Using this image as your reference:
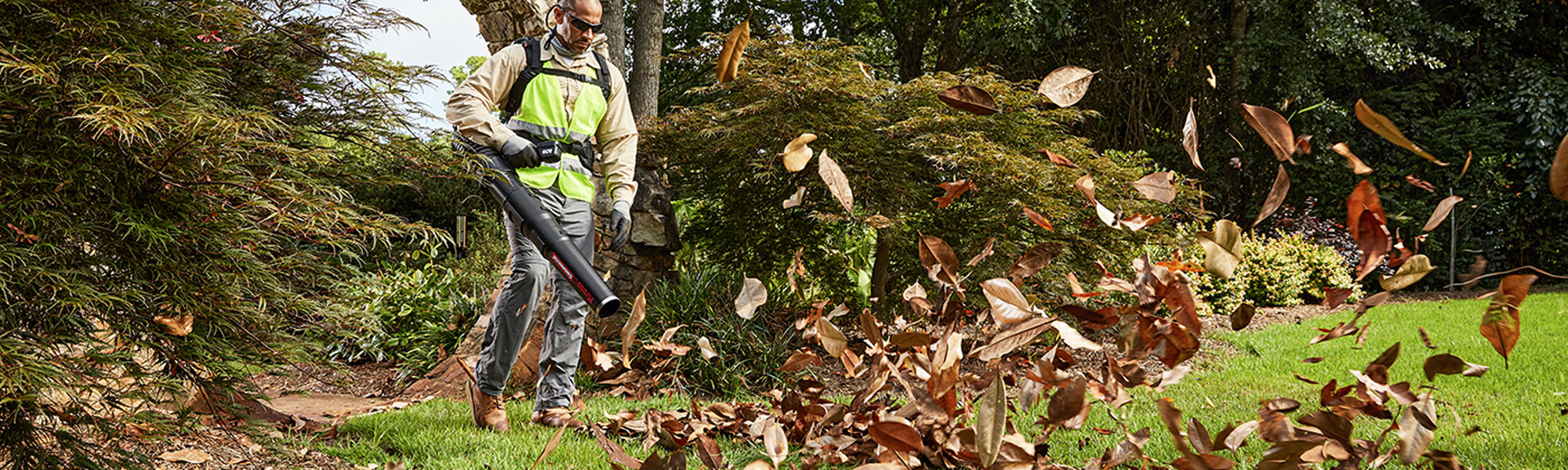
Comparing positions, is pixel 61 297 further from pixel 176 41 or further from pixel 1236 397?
pixel 1236 397

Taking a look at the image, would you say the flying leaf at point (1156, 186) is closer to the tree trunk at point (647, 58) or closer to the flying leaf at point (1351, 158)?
the flying leaf at point (1351, 158)

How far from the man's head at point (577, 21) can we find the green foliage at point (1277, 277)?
5.46m

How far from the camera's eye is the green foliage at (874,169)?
13.7ft

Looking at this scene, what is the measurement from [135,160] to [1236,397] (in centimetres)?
391

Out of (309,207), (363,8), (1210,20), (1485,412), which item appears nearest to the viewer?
(309,207)

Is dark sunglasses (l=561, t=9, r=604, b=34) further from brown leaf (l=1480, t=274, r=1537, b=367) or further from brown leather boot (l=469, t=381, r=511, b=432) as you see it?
brown leaf (l=1480, t=274, r=1537, b=367)

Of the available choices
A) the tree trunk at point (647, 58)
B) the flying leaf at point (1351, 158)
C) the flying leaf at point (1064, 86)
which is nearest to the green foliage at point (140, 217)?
the flying leaf at point (1064, 86)

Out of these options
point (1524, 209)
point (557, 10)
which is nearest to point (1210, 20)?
point (1524, 209)

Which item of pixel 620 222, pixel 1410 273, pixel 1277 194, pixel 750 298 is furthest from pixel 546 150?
pixel 1410 273

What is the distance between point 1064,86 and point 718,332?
11.4ft

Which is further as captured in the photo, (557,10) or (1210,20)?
(1210,20)

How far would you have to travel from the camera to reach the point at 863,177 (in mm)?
4270

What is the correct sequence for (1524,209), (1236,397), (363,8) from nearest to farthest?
(363,8) → (1236,397) → (1524,209)

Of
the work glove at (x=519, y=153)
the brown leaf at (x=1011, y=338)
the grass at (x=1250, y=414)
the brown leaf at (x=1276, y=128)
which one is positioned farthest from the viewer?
the work glove at (x=519, y=153)
